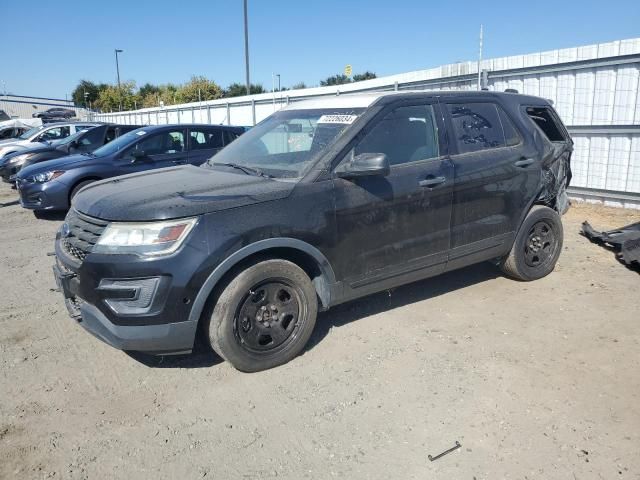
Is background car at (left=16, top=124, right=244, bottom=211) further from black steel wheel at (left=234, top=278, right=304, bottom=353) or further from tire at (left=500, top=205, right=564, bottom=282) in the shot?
tire at (left=500, top=205, right=564, bottom=282)

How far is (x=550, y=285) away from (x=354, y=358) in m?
2.56

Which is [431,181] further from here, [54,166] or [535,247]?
[54,166]

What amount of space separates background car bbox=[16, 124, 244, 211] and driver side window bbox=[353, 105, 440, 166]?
5.37m

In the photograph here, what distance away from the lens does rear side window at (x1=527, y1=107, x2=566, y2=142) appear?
17.1 feet

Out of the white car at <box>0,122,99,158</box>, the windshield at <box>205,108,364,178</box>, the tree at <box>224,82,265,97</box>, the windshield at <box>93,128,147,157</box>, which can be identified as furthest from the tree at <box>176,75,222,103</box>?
the windshield at <box>205,108,364,178</box>

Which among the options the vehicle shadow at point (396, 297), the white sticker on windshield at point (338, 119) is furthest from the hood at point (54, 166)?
the vehicle shadow at point (396, 297)

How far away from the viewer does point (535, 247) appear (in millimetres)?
5164

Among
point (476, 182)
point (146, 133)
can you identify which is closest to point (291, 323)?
point (476, 182)

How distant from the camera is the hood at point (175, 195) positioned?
316cm

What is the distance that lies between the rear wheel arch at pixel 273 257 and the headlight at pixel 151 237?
12.2 inches

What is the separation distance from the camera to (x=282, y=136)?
14.9ft

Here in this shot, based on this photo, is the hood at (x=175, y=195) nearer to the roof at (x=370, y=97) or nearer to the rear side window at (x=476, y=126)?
the roof at (x=370, y=97)

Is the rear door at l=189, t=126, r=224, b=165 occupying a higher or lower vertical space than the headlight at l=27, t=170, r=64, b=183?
higher

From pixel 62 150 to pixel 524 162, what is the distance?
1136 cm
